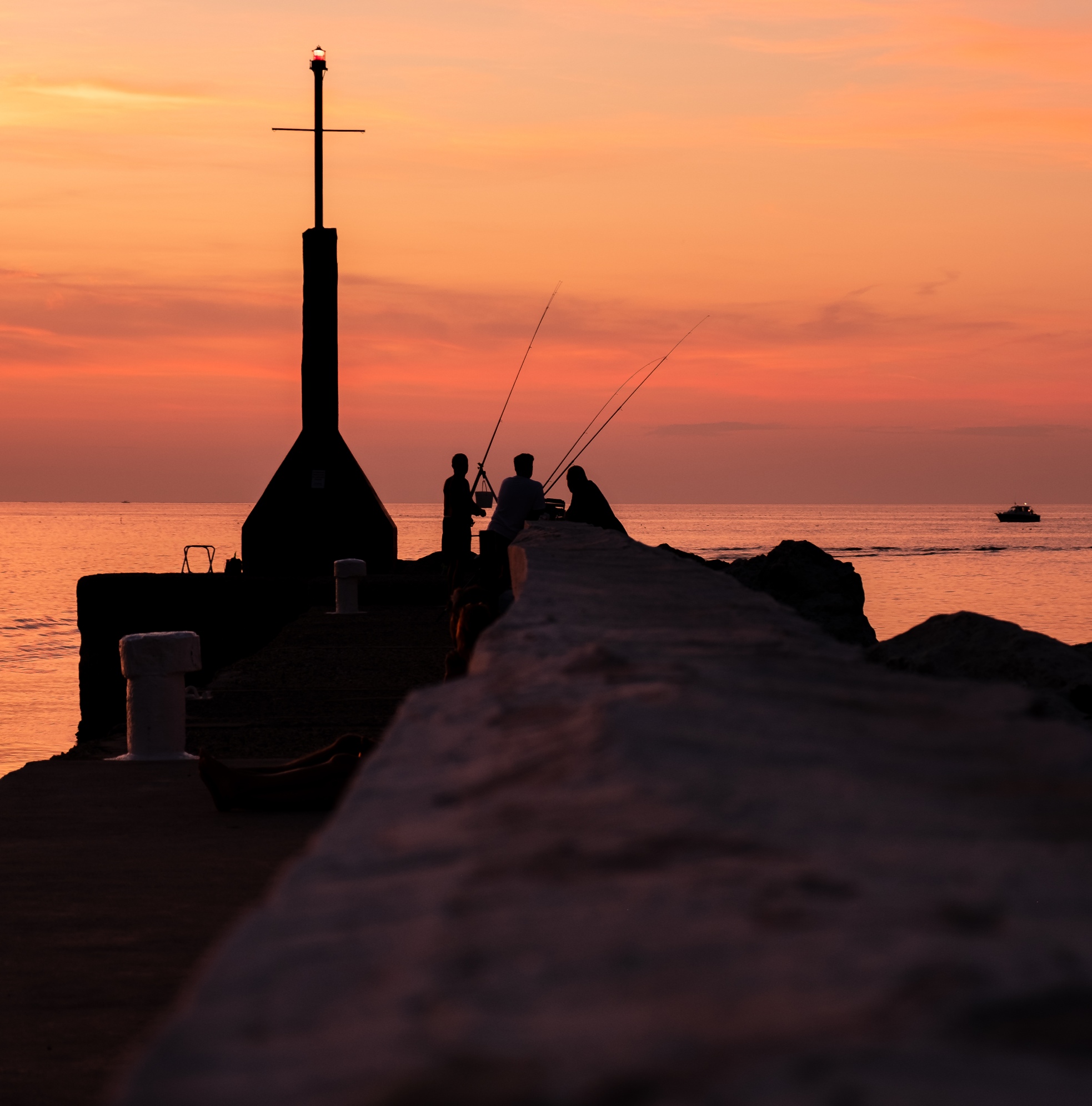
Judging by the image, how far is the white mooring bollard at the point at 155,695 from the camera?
7125mm

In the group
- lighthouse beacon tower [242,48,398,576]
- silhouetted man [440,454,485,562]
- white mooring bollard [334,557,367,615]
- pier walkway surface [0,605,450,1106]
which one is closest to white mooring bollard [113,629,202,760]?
pier walkway surface [0,605,450,1106]

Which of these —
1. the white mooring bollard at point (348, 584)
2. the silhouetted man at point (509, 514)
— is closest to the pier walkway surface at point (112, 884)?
the silhouetted man at point (509, 514)

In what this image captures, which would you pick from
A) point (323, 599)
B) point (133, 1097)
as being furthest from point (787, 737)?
point (323, 599)

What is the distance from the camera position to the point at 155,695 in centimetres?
717

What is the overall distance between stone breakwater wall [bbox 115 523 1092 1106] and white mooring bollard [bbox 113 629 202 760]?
528 centimetres

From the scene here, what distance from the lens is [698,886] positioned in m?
1.27

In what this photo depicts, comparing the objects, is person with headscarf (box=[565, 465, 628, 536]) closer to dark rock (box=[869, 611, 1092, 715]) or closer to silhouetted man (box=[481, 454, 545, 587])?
silhouetted man (box=[481, 454, 545, 587])

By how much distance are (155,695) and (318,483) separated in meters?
20.3

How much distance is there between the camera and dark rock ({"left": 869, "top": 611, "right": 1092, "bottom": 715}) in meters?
5.53

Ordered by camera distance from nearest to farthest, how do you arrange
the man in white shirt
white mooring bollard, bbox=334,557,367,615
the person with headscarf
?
the man in white shirt
the person with headscarf
white mooring bollard, bbox=334,557,367,615

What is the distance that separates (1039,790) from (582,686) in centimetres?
83

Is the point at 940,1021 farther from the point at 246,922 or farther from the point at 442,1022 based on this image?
the point at 246,922

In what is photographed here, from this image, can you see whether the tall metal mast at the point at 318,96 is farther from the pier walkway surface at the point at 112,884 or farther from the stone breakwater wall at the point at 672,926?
the stone breakwater wall at the point at 672,926

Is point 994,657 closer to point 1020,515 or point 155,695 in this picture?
point 155,695
